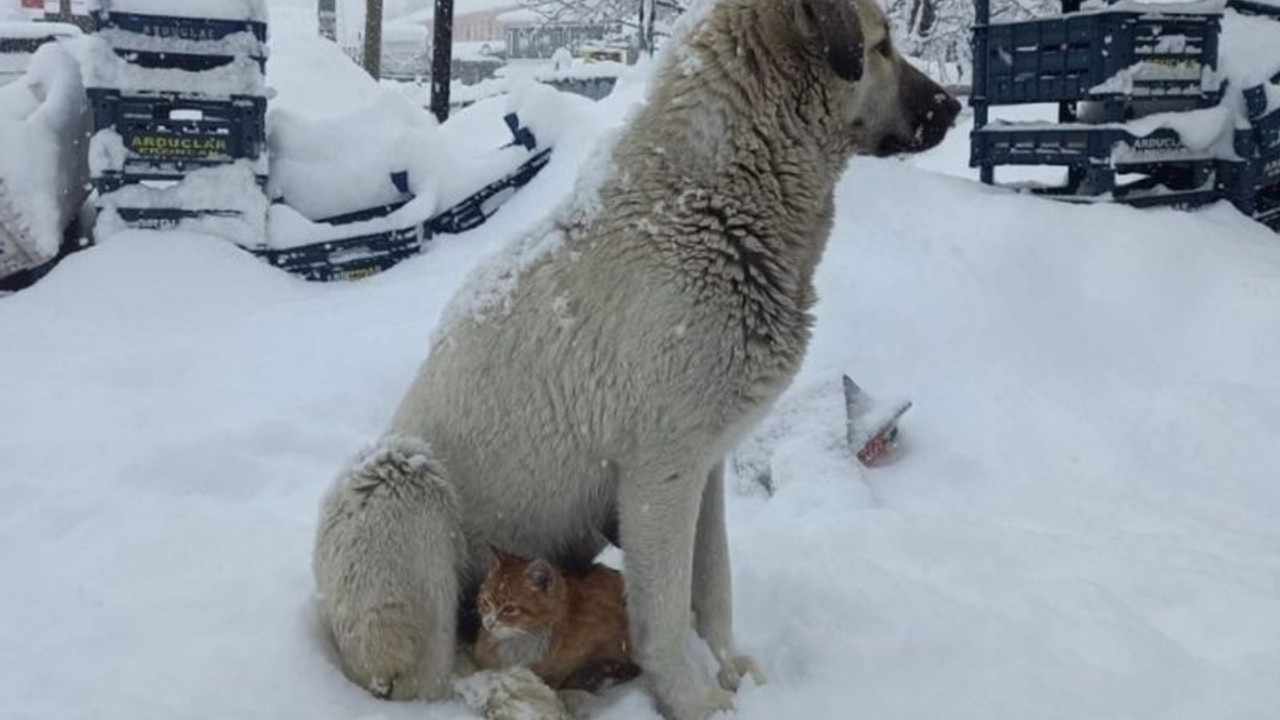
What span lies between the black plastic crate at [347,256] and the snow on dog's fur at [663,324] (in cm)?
564

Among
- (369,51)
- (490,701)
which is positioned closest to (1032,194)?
(490,701)

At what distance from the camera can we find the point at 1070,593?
3.55 meters

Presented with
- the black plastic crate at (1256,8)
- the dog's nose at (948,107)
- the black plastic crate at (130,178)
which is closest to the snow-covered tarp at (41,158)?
the black plastic crate at (130,178)

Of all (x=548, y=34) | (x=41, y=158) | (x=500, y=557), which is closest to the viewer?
(x=500, y=557)

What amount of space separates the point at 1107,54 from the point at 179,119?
6.43 metres

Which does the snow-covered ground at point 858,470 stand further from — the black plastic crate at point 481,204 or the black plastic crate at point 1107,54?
the black plastic crate at point 1107,54

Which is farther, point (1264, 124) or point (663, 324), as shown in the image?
point (1264, 124)

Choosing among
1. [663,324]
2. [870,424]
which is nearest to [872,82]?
[663,324]

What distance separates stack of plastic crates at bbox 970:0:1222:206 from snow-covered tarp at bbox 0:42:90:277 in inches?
261

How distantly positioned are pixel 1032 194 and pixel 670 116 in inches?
213

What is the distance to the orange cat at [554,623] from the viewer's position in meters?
2.69

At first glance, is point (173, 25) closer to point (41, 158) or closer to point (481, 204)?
point (41, 158)

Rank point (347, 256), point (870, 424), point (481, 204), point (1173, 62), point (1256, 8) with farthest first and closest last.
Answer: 1. point (481, 204)
2. point (347, 256)
3. point (1256, 8)
4. point (1173, 62)
5. point (870, 424)

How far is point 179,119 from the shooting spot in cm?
798
